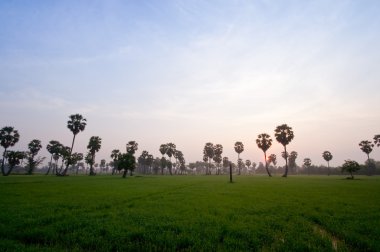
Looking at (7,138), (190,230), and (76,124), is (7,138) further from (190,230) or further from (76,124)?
(190,230)

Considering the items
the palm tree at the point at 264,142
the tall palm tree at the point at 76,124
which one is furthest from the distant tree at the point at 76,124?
the palm tree at the point at 264,142

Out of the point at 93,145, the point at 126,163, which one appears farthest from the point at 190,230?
the point at 93,145

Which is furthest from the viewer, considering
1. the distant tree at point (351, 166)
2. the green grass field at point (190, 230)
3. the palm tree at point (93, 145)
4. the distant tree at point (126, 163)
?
the palm tree at point (93, 145)

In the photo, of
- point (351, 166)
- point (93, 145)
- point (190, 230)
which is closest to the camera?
point (190, 230)

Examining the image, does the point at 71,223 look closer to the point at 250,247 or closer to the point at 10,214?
the point at 10,214

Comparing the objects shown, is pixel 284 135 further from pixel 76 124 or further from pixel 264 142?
pixel 76 124

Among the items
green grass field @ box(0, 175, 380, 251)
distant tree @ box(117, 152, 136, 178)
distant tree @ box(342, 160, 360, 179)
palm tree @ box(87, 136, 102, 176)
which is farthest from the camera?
palm tree @ box(87, 136, 102, 176)

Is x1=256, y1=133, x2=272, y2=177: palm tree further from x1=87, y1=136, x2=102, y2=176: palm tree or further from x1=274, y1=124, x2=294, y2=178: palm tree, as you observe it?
x1=87, y1=136, x2=102, y2=176: palm tree

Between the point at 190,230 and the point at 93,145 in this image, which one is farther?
the point at 93,145

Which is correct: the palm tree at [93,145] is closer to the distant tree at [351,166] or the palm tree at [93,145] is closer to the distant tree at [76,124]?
the distant tree at [76,124]

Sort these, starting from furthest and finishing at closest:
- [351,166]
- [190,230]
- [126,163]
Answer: [126,163], [351,166], [190,230]

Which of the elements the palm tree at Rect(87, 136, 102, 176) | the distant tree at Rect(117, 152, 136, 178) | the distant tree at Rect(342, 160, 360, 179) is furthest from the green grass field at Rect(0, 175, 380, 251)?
the palm tree at Rect(87, 136, 102, 176)

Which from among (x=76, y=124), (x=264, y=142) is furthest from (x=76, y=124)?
(x=264, y=142)

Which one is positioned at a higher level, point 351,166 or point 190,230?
point 351,166
